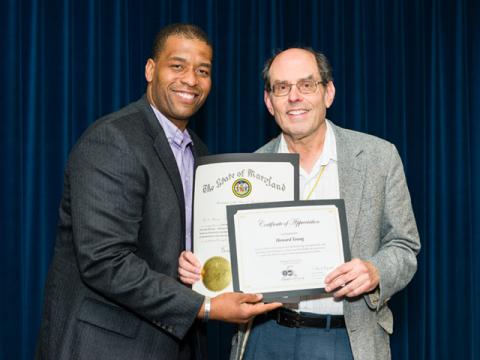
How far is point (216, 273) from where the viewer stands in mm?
1860

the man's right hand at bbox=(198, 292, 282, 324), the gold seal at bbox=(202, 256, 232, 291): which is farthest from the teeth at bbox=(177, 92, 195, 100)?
the man's right hand at bbox=(198, 292, 282, 324)

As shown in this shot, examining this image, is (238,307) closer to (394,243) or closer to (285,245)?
(285,245)

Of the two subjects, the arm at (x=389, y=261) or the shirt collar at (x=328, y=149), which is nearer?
the arm at (x=389, y=261)

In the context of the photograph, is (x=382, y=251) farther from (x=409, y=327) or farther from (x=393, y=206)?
(x=409, y=327)

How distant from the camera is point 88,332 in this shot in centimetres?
179

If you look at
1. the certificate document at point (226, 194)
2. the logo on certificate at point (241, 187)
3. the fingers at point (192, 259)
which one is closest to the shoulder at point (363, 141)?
the certificate document at point (226, 194)

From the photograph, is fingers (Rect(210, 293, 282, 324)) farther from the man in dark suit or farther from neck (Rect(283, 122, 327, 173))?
neck (Rect(283, 122, 327, 173))

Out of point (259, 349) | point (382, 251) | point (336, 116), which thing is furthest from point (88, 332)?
point (336, 116)

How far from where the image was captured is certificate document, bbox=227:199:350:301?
1784 millimetres

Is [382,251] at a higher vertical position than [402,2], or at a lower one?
lower

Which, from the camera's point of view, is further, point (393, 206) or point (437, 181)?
point (437, 181)

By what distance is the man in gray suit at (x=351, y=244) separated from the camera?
1867 millimetres

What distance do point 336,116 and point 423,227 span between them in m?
0.90

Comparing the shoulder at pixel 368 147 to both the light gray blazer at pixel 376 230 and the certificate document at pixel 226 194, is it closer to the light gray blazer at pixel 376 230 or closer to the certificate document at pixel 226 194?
the light gray blazer at pixel 376 230
